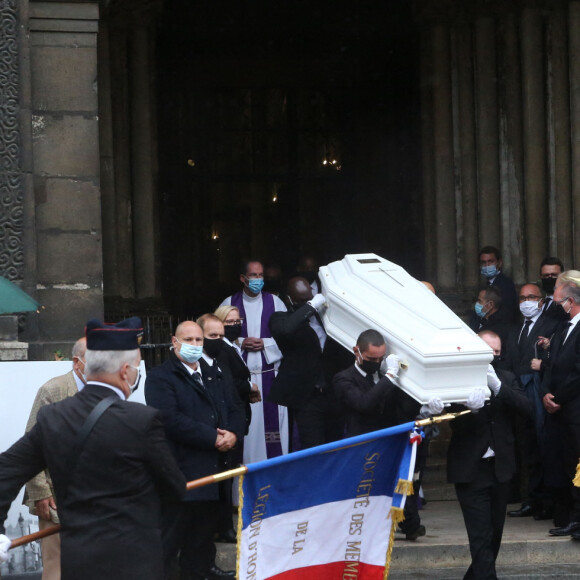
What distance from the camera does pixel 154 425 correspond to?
4.55 metres

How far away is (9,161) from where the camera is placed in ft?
28.4

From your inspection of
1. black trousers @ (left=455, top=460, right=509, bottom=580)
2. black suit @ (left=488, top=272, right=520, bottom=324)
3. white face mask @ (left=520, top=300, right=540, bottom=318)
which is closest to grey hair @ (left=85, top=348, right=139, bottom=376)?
black trousers @ (left=455, top=460, right=509, bottom=580)

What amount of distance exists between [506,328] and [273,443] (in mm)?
1933

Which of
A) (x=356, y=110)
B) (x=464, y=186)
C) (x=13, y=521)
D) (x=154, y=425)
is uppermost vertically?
(x=356, y=110)

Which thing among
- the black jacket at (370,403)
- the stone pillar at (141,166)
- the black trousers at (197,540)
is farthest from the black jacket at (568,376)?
the stone pillar at (141,166)

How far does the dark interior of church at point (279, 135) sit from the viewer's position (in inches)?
508

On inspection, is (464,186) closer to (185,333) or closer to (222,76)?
(222,76)

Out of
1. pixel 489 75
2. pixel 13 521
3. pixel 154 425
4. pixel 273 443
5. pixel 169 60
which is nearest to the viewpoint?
pixel 154 425

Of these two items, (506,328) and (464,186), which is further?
(464,186)

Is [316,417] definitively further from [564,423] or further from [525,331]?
[525,331]

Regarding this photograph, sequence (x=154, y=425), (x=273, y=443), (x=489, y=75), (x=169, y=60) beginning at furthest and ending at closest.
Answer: (x=169, y=60) → (x=489, y=75) → (x=273, y=443) → (x=154, y=425)

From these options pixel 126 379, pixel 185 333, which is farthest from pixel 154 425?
pixel 185 333

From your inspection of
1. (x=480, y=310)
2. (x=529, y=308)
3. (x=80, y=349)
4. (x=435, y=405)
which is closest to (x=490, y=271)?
(x=480, y=310)

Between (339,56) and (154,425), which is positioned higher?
(339,56)
